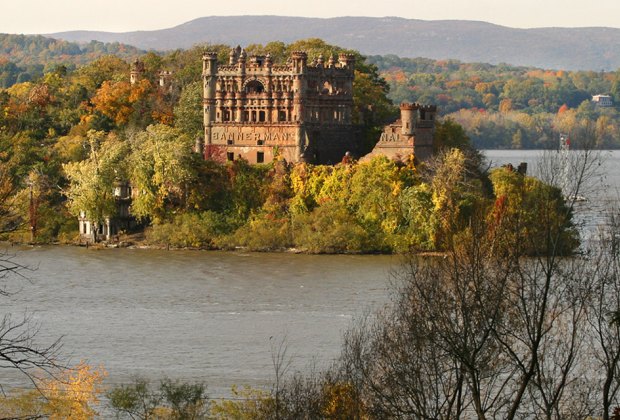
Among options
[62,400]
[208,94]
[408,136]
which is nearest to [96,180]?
[208,94]

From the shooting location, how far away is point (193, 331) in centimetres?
5431

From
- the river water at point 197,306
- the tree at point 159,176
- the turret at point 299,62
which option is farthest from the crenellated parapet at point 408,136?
the tree at point 159,176

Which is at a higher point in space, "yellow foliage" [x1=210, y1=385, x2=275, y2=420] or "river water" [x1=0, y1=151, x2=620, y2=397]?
"yellow foliage" [x1=210, y1=385, x2=275, y2=420]

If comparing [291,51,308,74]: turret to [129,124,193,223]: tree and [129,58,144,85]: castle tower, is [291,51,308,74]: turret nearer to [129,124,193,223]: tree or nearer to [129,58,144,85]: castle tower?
[129,124,193,223]: tree

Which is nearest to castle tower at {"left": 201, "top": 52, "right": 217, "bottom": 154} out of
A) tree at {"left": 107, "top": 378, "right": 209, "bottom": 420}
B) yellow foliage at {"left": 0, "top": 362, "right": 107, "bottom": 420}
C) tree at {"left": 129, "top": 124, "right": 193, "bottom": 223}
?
tree at {"left": 129, "top": 124, "right": 193, "bottom": 223}

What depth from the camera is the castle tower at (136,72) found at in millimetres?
94750

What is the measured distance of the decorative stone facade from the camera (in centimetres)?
8175

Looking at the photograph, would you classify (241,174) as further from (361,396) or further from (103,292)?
(361,396)

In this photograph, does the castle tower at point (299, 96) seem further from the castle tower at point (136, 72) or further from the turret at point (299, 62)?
the castle tower at point (136, 72)

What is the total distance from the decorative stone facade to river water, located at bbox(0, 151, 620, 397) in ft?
26.5

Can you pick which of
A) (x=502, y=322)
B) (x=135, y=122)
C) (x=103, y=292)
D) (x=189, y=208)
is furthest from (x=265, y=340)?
(x=135, y=122)

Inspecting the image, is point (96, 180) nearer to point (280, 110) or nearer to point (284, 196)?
point (284, 196)

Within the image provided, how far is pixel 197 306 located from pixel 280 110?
2436 centimetres


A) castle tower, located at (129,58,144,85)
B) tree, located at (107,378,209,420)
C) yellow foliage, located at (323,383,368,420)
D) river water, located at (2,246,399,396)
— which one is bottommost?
river water, located at (2,246,399,396)
